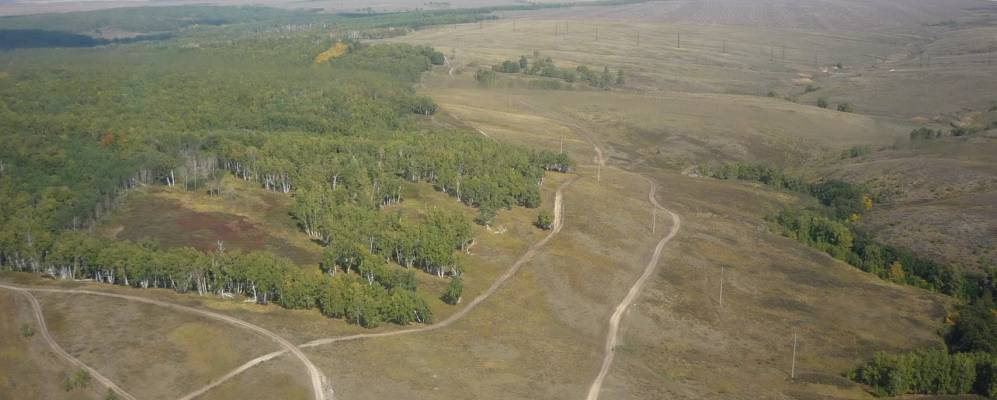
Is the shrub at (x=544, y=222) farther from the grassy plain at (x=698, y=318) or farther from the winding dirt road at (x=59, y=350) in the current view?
the winding dirt road at (x=59, y=350)

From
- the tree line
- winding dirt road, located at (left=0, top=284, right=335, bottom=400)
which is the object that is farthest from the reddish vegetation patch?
the tree line

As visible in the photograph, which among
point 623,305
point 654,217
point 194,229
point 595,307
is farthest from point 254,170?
point 623,305

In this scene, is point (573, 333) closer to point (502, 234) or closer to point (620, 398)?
point (620, 398)

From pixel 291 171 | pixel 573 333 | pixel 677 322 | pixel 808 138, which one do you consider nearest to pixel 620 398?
pixel 573 333

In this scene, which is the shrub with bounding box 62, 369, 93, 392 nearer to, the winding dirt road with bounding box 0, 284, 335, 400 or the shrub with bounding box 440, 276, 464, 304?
the winding dirt road with bounding box 0, 284, 335, 400

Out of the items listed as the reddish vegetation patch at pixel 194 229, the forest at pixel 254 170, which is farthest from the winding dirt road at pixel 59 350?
the reddish vegetation patch at pixel 194 229

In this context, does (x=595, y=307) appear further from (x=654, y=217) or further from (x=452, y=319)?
(x=654, y=217)
